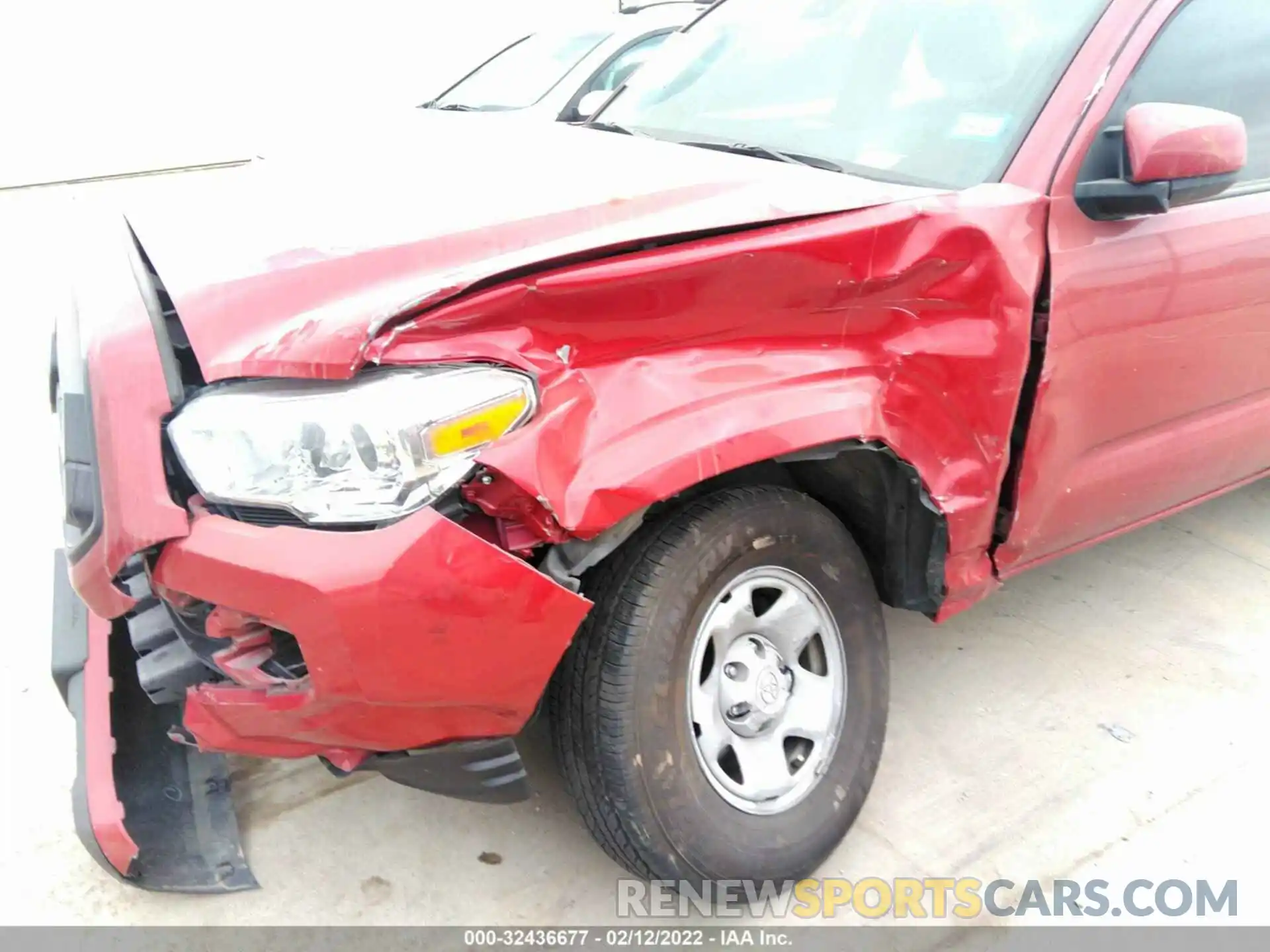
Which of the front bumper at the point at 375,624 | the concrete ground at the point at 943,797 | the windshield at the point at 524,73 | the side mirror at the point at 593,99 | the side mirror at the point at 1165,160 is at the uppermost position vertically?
the windshield at the point at 524,73

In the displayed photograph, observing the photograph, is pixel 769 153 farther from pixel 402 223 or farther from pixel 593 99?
pixel 593 99

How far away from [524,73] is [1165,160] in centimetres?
483

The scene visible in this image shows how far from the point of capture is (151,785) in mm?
2174

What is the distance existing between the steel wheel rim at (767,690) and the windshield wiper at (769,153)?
963 mm

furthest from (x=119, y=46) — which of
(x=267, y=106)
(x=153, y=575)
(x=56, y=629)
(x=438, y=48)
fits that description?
(x=153, y=575)

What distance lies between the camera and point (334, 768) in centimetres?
172

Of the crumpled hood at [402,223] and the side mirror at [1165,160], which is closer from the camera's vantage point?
the crumpled hood at [402,223]

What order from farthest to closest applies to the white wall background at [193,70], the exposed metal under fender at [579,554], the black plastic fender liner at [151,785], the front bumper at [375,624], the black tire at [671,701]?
the white wall background at [193,70] → the black plastic fender liner at [151,785] → the black tire at [671,701] → the exposed metal under fender at [579,554] → the front bumper at [375,624]

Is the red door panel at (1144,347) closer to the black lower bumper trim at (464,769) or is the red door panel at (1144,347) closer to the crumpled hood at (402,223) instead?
the crumpled hood at (402,223)

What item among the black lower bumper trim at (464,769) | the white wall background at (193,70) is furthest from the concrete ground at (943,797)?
the white wall background at (193,70)

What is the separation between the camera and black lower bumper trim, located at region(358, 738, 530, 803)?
1.65m

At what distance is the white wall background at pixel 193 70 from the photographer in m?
10.7

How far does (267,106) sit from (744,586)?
1202cm

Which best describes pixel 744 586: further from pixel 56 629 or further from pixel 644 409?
pixel 56 629
